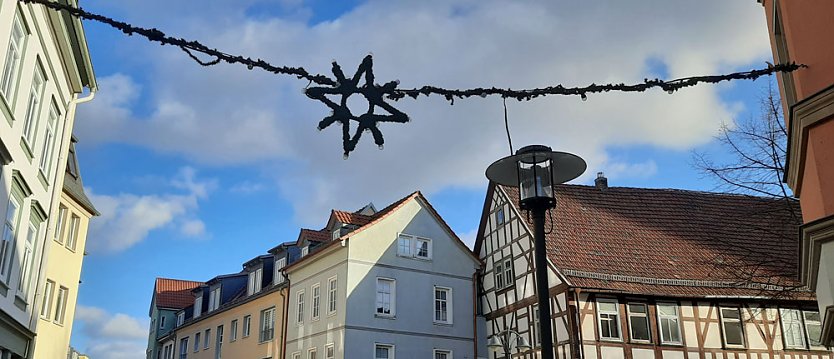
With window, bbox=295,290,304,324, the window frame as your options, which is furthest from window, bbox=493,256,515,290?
window, bbox=295,290,304,324

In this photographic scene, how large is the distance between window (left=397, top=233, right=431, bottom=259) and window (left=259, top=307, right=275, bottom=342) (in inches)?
288

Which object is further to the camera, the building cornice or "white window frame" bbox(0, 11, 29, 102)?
"white window frame" bbox(0, 11, 29, 102)

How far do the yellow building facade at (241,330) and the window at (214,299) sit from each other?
0.62 m

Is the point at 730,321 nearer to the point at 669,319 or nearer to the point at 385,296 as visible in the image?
the point at 669,319

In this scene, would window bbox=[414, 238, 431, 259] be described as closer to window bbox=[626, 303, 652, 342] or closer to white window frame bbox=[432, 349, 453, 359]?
white window frame bbox=[432, 349, 453, 359]

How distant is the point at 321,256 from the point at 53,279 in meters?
10.6

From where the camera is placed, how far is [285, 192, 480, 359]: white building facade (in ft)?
92.4

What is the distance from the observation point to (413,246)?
30391mm

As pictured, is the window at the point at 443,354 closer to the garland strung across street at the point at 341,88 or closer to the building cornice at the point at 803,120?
the building cornice at the point at 803,120

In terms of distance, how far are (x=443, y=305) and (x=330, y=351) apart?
481cm

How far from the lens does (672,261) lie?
26.1 meters

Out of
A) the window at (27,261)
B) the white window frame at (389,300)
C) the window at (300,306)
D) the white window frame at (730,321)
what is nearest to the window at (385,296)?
the white window frame at (389,300)

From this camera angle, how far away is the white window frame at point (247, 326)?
35.1 metres

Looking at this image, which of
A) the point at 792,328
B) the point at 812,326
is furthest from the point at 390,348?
the point at 812,326
